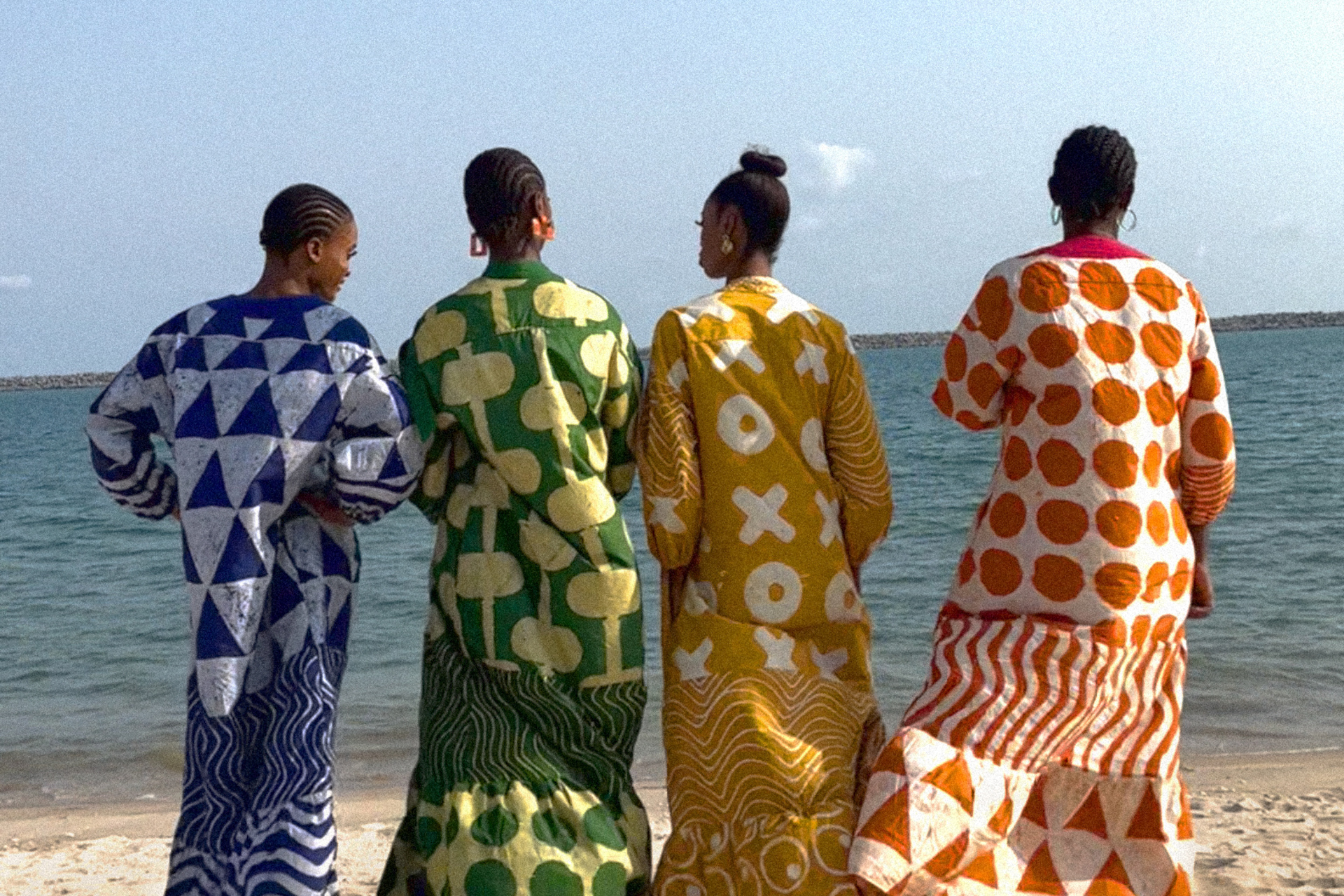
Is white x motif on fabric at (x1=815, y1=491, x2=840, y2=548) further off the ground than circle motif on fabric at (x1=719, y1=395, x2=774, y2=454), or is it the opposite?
circle motif on fabric at (x1=719, y1=395, x2=774, y2=454)

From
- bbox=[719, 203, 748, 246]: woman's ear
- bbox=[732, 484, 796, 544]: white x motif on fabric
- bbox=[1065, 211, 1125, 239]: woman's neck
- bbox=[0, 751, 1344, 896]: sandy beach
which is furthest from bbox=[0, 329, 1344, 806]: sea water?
bbox=[1065, 211, 1125, 239]: woman's neck

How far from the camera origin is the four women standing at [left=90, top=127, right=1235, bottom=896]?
10.6 ft

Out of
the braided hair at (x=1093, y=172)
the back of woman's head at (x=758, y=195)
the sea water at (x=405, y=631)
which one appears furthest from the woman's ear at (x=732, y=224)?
the sea water at (x=405, y=631)

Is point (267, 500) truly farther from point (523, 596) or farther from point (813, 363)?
point (813, 363)

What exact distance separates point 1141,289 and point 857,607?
899 millimetres

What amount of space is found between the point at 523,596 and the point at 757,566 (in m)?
0.50

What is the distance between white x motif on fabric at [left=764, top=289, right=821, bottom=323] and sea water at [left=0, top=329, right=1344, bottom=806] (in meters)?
3.81

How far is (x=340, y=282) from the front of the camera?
344cm

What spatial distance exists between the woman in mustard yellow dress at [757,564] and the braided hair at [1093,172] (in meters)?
0.57

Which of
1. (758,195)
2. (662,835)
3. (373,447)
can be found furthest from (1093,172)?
(662,835)

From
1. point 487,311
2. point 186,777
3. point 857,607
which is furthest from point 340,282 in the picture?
point 857,607

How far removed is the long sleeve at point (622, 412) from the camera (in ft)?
11.2

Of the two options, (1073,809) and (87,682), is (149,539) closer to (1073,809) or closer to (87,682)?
(87,682)

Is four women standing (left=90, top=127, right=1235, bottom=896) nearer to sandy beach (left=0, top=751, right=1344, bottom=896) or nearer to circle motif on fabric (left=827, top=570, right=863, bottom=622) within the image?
circle motif on fabric (left=827, top=570, right=863, bottom=622)
